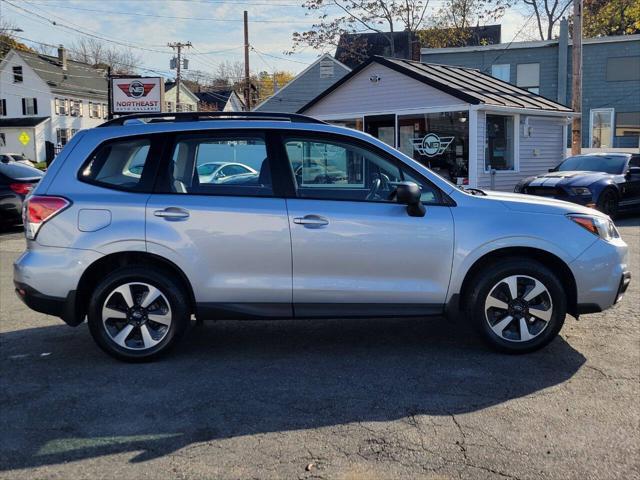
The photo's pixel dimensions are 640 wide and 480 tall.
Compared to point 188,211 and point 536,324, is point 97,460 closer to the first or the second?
point 188,211

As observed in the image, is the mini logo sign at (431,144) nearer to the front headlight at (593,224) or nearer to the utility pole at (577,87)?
the utility pole at (577,87)

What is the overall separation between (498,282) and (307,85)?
1249 inches

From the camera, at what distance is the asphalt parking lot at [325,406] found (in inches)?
132

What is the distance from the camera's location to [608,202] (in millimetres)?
13711

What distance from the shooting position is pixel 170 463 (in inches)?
132

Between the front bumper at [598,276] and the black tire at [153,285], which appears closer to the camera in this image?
the black tire at [153,285]

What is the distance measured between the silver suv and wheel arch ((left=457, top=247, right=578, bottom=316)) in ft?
0.04

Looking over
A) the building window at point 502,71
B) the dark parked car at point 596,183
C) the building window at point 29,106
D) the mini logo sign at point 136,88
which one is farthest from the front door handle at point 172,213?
the building window at point 29,106

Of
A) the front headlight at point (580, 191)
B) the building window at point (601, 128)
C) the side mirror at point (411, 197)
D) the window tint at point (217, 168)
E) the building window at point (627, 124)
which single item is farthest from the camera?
the building window at point (601, 128)

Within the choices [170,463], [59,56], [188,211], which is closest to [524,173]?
[188,211]

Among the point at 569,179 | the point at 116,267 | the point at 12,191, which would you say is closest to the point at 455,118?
the point at 569,179

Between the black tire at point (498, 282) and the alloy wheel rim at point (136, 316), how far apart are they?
2.32m

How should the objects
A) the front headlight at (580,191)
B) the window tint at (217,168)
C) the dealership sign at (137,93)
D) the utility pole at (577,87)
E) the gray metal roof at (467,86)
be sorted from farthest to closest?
the dealership sign at (137,93), the utility pole at (577,87), the gray metal roof at (467,86), the front headlight at (580,191), the window tint at (217,168)

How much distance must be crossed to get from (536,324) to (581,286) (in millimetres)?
446
